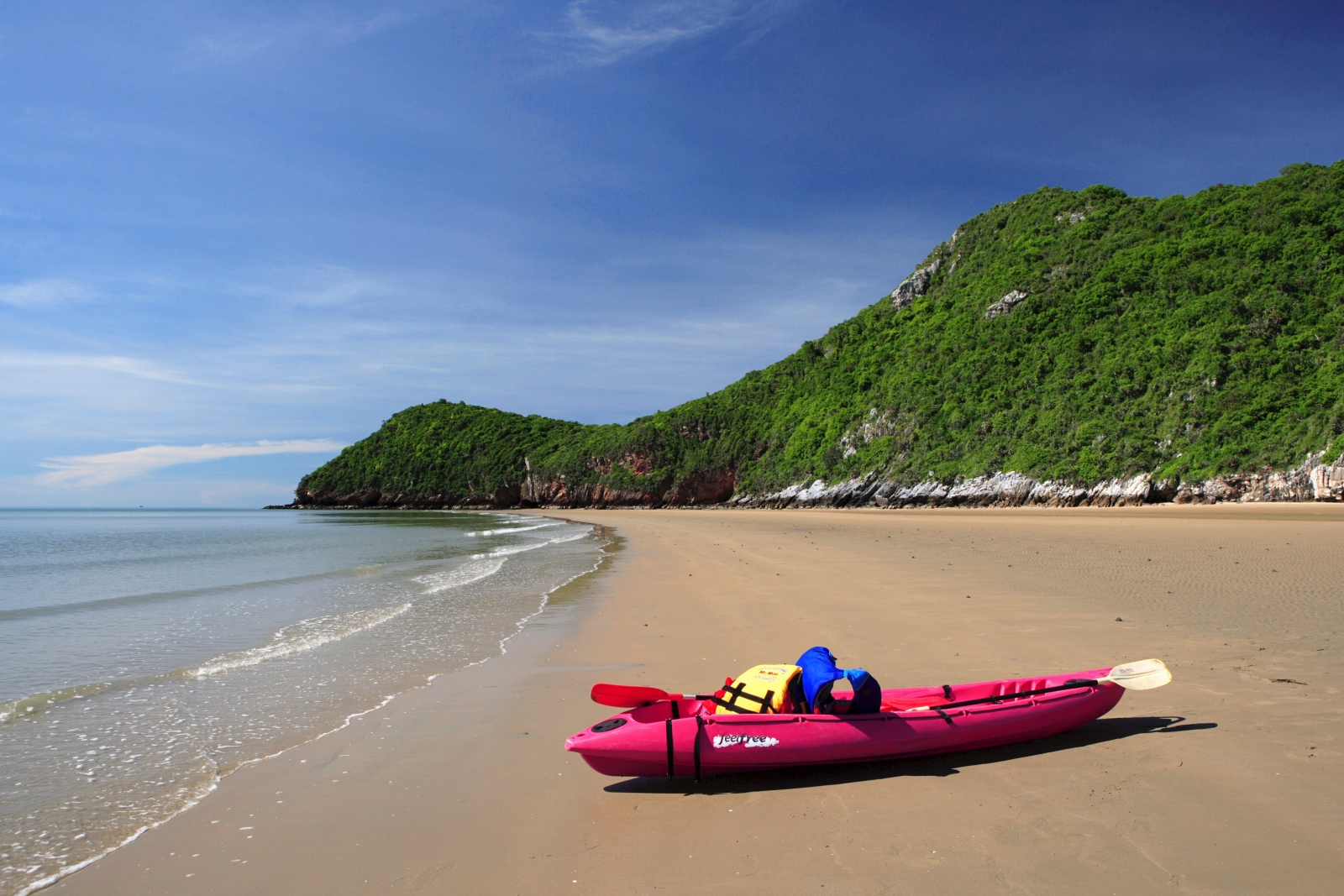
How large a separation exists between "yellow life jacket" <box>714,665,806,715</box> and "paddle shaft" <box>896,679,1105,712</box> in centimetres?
78

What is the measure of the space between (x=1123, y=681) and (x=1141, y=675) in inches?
5.1

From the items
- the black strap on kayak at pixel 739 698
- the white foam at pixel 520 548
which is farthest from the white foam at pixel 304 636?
the white foam at pixel 520 548

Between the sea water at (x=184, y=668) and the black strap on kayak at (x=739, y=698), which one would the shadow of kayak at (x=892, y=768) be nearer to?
the black strap on kayak at (x=739, y=698)

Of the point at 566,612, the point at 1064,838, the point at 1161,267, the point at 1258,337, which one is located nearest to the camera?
the point at 1064,838

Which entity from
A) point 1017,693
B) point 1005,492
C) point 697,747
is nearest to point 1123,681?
point 1017,693

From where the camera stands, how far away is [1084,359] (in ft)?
140

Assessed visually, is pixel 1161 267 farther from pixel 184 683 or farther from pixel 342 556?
pixel 184 683

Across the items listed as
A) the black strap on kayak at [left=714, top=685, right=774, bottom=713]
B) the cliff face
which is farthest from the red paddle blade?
the cliff face

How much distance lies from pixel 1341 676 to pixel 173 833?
7954 mm

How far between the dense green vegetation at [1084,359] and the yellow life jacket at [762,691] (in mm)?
31262

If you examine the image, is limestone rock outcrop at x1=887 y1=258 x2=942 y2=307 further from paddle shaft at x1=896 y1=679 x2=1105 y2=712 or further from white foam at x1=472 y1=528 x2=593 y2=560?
paddle shaft at x1=896 y1=679 x2=1105 y2=712

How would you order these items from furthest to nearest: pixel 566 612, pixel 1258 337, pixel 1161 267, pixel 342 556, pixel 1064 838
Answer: pixel 1161 267, pixel 1258 337, pixel 342 556, pixel 566 612, pixel 1064 838

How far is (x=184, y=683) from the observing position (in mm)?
6648

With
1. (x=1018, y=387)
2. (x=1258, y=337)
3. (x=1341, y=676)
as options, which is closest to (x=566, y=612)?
(x=1341, y=676)
